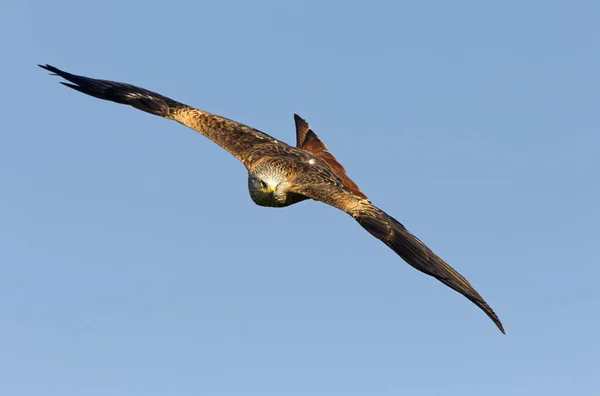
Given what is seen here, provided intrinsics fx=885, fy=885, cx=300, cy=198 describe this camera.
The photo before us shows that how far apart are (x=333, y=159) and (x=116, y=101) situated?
5571 mm

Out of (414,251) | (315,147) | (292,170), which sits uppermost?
(315,147)

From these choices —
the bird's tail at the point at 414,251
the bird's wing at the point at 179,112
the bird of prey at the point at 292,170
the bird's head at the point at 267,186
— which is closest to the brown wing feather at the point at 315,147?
the bird of prey at the point at 292,170

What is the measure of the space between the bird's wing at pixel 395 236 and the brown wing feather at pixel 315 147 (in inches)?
83.8

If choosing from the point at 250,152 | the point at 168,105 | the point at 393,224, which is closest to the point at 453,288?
the point at 393,224

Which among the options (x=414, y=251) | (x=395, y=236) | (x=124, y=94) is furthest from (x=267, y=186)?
(x=124, y=94)

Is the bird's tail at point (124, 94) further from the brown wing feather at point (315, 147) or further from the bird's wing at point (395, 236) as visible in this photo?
the bird's wing at point (395, 236)

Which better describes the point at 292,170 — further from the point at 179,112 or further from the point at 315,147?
the point at 179,112

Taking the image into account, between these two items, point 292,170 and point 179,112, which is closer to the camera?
point 292,170

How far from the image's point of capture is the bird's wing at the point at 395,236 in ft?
48.4

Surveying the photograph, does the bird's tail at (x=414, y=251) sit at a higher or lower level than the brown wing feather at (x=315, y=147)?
lower

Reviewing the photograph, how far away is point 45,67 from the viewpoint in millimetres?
21438

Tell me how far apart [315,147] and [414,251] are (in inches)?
258

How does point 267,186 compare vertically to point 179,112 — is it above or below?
below

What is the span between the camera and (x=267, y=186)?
18.0 m
